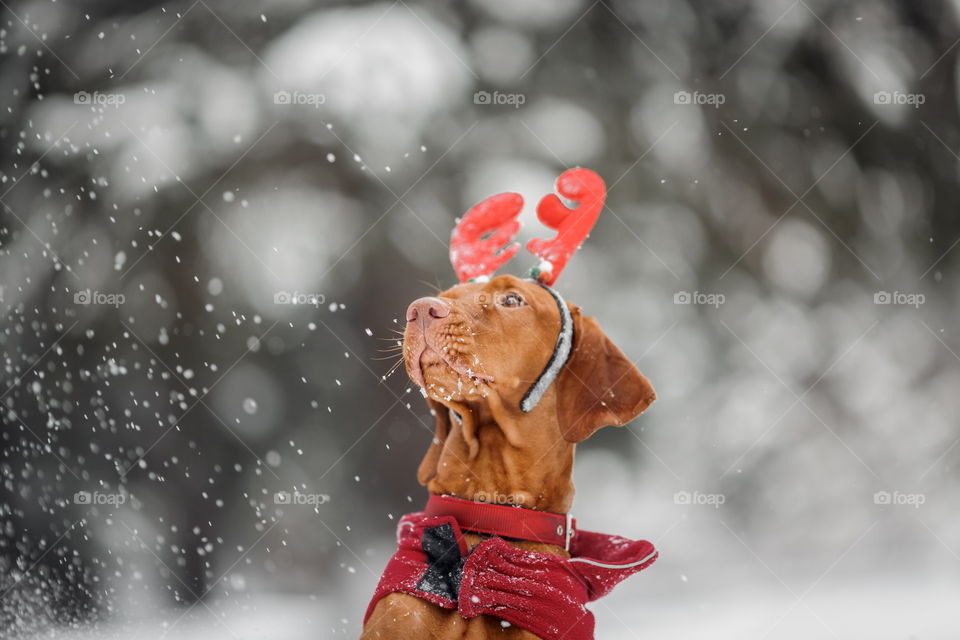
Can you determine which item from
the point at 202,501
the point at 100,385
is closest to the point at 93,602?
the point at 202,501

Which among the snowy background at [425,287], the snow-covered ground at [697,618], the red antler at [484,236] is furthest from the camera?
the snowy background at [425,287]

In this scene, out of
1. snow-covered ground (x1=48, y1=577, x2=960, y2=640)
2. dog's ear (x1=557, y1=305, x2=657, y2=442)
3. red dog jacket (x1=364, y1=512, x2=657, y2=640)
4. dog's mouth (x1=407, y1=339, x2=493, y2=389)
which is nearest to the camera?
red dog jacket (x1=364, y1=512, x2=657, y2=640)

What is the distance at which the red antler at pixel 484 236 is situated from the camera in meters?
1.79

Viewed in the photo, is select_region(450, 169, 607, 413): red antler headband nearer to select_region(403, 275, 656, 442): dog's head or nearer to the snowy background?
select_region(403, 275, 656, 442): dog's head

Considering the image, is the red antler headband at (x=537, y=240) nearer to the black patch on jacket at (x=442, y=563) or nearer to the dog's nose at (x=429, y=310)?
the dog's nose at (x=429, y=310)

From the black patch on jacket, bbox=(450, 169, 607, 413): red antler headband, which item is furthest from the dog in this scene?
bbox=(450, 169, 607, 413): red antler headband

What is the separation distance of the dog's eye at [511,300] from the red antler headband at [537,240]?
181 mm

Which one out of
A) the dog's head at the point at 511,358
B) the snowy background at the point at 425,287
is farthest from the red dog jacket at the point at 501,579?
the snowy background at the point at 425,287

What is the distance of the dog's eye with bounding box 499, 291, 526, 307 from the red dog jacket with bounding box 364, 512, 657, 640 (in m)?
0.47

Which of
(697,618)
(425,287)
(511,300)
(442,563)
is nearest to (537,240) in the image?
(511,300)

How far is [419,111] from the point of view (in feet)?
10.3

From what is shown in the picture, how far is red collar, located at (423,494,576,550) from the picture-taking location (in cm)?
145

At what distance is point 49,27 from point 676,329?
2.97 meters

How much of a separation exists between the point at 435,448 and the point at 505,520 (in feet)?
0.89
